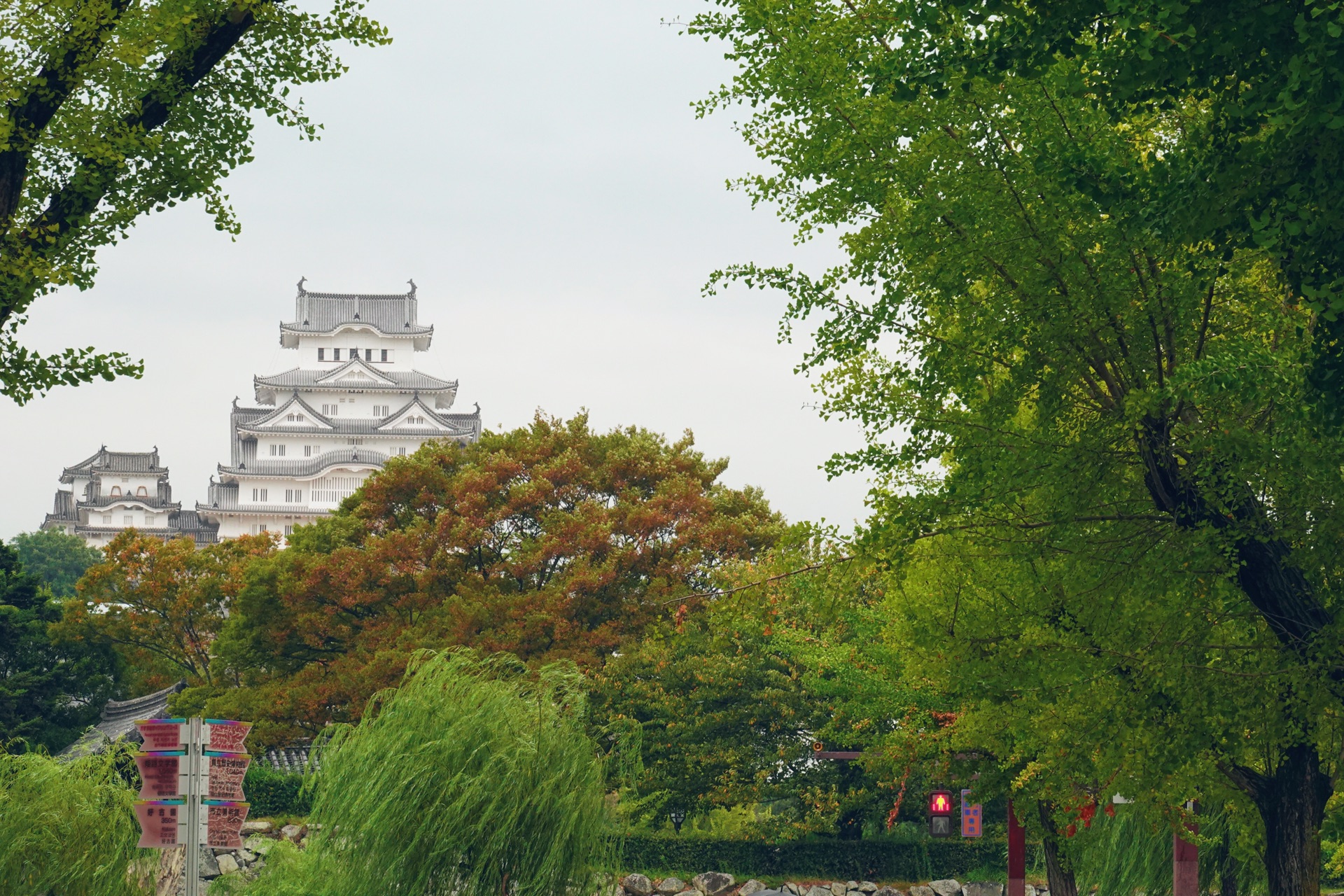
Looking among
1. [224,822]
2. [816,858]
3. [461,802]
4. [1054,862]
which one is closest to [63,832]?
[461,802]

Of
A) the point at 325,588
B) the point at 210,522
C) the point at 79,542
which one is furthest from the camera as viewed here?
the point at 79,542

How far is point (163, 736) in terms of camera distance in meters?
8.31

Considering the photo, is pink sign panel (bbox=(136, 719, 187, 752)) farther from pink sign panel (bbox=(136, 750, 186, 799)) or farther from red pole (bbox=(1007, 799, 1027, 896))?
red pole (bbox=(1007, 799, 1027, 896))

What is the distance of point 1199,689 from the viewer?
29.1 feet

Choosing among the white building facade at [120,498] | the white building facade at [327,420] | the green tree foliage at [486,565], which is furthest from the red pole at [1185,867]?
the white building facade at [120,498]

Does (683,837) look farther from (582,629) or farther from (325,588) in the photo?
(325,588)

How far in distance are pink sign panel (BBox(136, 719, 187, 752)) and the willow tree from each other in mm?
4298

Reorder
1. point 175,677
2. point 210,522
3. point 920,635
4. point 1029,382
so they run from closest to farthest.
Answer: point 1029,382, point 920,635, point 175,677, point 210,522

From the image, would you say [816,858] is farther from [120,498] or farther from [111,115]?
[120,498]

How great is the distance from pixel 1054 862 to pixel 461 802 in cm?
886

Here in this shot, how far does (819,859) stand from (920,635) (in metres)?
14.3

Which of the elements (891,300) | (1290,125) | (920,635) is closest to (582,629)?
(920,635)

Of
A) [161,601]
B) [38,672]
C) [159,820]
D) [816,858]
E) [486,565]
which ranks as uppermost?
[486,565]

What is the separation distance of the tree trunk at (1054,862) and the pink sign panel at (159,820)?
10917 millimetres
